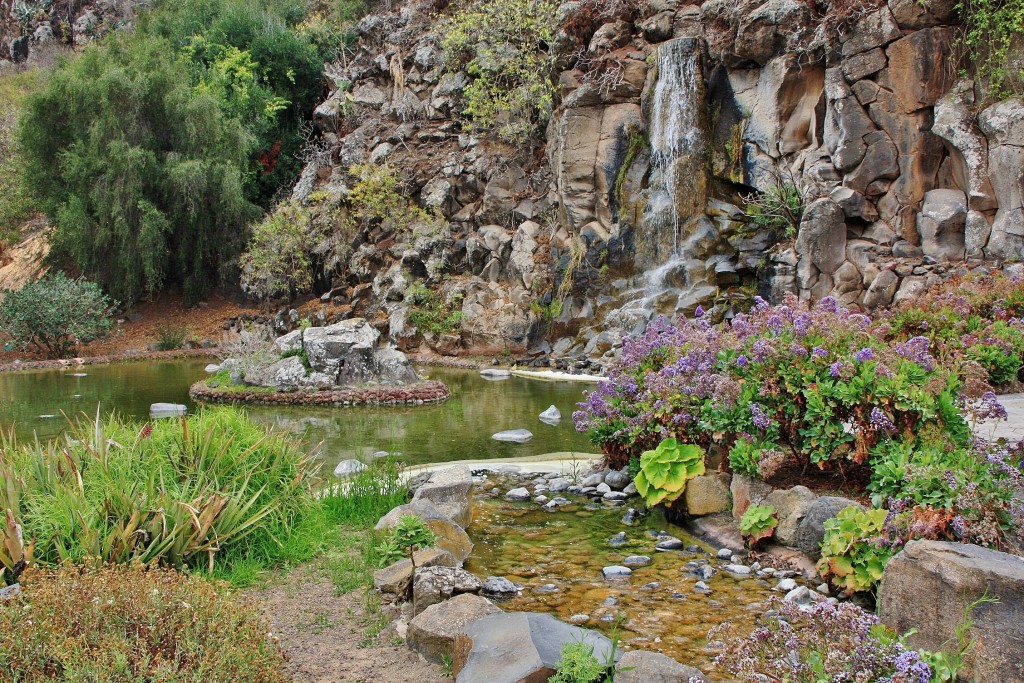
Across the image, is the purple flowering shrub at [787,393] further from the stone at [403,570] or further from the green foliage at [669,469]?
the stone at [403,570]

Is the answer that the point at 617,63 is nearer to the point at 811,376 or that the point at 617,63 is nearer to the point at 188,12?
the point at 811,376

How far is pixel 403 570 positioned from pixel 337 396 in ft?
29.3

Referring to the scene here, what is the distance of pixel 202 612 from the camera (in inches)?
113

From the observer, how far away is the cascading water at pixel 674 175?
18125 millimetres

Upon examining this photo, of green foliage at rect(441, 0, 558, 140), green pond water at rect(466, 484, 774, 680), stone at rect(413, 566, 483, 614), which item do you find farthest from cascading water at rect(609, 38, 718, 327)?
stone at rect(413, 566, 483, 614)

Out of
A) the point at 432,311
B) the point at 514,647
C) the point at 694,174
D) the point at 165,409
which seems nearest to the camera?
the point at 514,647

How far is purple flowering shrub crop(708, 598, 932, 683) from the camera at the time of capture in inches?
96.6

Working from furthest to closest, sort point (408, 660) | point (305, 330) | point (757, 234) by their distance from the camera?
point (757, 234) → point (305, 330) → point (408, 660)

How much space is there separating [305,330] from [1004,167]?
504 inches

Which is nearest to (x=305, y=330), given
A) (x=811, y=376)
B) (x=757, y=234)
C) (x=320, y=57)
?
(x=757, y=234)

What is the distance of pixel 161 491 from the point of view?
413cm

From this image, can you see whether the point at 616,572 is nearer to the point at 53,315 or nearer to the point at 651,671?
the point at 651,671

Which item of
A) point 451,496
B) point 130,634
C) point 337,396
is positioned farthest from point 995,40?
point 130,634

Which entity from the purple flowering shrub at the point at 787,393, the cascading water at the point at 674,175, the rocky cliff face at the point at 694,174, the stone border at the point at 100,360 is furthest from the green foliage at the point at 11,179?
the purple flowering shrub at the point at 787,393
